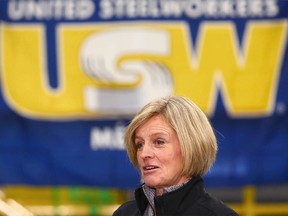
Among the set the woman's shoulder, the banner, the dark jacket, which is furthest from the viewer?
the banner

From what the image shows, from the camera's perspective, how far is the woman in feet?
9.59

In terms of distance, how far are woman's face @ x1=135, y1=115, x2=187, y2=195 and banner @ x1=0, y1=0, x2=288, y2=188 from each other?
3.12 m

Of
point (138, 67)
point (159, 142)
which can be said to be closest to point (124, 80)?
point (138, 67)

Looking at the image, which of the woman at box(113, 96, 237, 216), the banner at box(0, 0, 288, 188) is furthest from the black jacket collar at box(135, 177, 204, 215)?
the banner at box(0, 0, 288, 188)

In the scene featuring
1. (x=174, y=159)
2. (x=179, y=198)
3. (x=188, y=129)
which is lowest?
(x=179, y=198)

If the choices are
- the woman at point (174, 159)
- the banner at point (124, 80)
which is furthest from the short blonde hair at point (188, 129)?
the banner at point (124, 80)

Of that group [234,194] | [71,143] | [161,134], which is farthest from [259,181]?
[161,134]

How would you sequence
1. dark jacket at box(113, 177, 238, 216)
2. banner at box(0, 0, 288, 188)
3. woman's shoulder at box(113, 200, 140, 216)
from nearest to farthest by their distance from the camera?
dark jacket at box(113, 177, 238, 216)
woman's shoulder at box(113, 200, 140, 216)
banner at box(0, 0, 288, 188)

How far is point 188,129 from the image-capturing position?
2936mm

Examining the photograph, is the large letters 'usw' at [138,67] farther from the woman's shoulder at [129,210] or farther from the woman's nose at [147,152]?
the woman's nose at [147,152]

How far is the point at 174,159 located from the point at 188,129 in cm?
12

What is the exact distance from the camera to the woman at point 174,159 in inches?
115

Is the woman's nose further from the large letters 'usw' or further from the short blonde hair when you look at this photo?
the large letters 'usw'

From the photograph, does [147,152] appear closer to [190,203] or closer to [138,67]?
[190,203]
